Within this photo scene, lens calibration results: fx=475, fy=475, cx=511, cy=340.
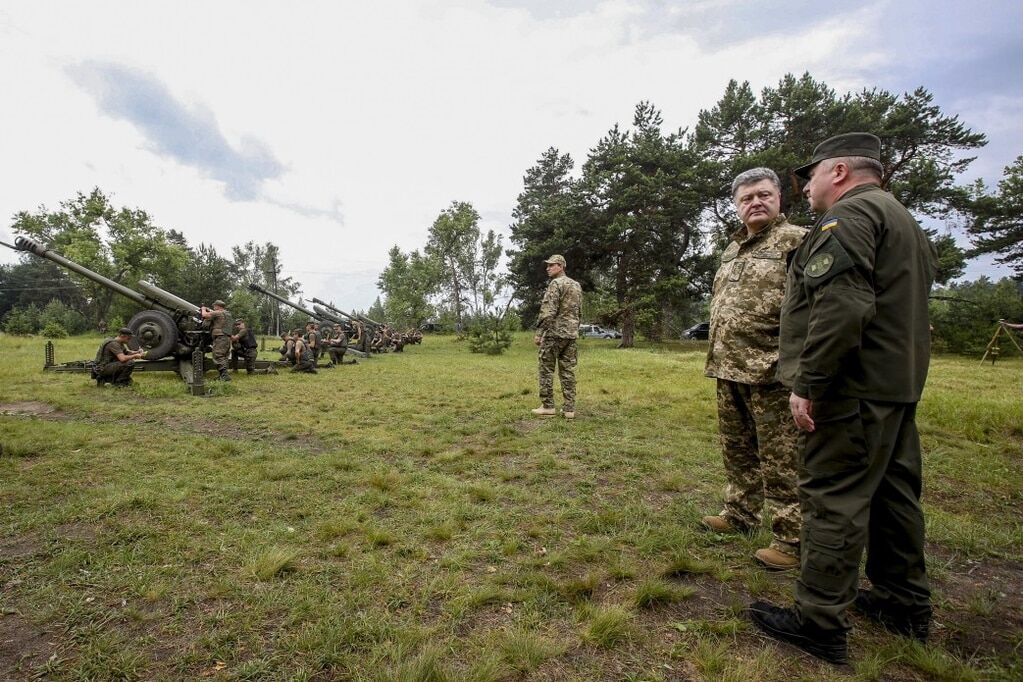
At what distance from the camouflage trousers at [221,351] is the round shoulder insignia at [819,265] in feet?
35.0

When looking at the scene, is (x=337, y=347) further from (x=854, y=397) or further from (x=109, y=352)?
(x=854, y=397)

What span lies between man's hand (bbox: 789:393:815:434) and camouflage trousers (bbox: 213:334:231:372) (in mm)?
10575

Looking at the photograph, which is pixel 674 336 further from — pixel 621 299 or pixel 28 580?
pixel 28 580

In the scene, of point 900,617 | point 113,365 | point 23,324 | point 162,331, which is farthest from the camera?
point 23,324

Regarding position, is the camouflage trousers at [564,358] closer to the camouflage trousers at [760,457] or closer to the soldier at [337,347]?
the camouflage trousers at [760,457]

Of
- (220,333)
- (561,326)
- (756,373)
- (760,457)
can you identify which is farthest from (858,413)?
(220,333)

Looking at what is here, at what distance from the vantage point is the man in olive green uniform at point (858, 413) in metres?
1.86

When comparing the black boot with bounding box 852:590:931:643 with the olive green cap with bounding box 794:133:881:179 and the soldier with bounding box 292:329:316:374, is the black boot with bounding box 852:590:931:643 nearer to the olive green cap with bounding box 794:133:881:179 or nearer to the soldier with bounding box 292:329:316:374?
the olive green cap with bounding box 794:133:881:179

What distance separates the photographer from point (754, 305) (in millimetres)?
2842

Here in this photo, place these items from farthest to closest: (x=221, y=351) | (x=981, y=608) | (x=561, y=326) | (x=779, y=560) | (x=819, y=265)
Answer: (x=221, y=351) → (x=561, y=326) → (x=779, y=560) → (x=981, y=608) → (x=819, y=265)

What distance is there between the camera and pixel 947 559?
277cm

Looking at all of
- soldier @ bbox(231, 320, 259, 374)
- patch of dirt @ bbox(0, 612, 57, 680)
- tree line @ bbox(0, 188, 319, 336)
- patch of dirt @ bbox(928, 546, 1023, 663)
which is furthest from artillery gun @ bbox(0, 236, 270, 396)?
tree line @ bbox(0, 188, 319, 336)

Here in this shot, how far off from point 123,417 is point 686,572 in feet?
23.2

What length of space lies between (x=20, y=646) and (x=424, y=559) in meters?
1.67
